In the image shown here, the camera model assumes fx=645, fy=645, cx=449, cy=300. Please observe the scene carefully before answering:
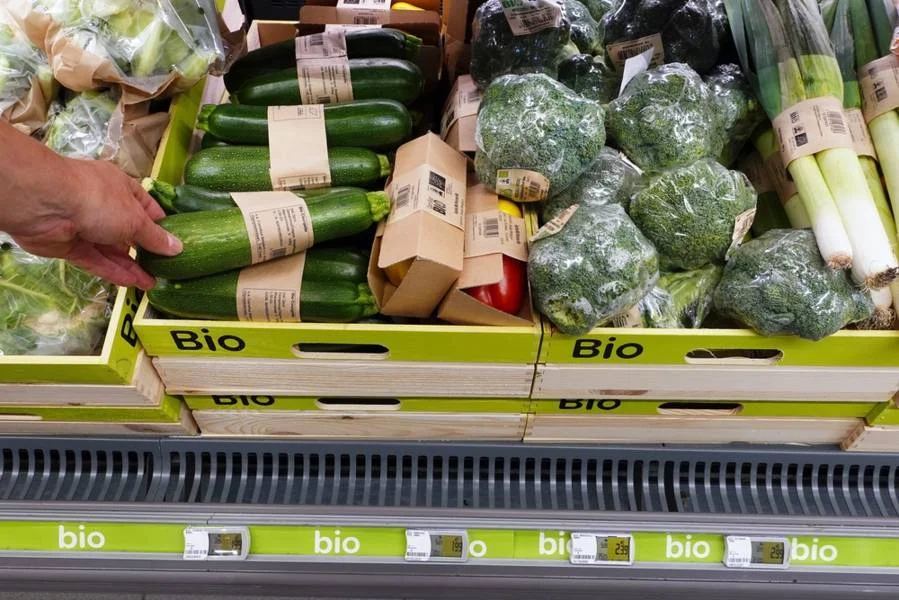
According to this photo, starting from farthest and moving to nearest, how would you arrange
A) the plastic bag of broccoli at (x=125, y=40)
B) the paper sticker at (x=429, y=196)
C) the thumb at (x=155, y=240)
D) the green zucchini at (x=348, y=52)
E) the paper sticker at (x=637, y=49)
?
the green zucchini at (x=348, y=52)
the paper sticker at (x=637, y=49)
the plastic bag of broccoli at (x=125, y=40)
the paper sticker at (x=429, y=196)
the thumb at (x=155, y=240)

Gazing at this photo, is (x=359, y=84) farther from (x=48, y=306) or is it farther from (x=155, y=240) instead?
(x=48, y=306)

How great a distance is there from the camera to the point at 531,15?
1198 mm

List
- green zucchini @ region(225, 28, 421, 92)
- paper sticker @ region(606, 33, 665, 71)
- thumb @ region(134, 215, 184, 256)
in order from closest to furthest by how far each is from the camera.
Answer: thumb @ region(134, 215, 184, 256) → paper sticker @ region(606, 33, 665, 71) → green zucchini @ region(225, 28, 421, 92)

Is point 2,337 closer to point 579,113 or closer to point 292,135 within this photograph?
point 292,135

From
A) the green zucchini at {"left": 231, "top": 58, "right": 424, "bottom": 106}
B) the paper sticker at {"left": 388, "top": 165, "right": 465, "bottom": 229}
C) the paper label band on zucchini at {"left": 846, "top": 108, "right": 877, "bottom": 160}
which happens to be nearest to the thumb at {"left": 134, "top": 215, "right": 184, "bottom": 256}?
the paper sticker at {"left": 388, "top": 165, "right": 465, "bottom": 229}

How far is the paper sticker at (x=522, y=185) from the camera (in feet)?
3.49

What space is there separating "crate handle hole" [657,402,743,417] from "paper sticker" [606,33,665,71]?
2.17 feet

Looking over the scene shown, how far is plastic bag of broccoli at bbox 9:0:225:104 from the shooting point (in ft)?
3.77

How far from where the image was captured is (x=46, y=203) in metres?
0.78

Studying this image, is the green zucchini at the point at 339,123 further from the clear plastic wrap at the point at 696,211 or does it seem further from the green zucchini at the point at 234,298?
the clear plastic wrap at the point at 696,211

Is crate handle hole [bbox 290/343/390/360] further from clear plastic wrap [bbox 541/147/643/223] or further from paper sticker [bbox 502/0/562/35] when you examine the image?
paper sticker [bbox 502/0/562/35]

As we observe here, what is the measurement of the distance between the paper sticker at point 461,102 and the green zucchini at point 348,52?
0.54 ft

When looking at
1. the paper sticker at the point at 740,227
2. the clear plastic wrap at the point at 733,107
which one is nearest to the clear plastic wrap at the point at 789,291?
the paper sticker at the point at 740,227

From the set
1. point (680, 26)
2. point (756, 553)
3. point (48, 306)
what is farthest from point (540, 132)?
point (48, 306)
